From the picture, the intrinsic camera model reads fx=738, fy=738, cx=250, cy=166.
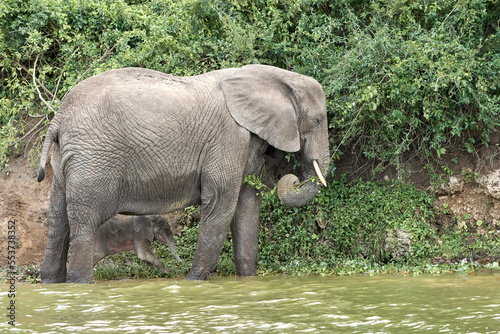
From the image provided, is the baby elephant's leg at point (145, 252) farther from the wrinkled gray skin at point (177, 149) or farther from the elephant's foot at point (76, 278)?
the elephant's foot at point (76, 278)

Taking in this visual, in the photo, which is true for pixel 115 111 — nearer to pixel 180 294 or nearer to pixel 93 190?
pixel 93 190

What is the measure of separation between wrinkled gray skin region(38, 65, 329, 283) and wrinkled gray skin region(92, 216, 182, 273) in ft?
1.84

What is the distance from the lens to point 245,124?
8398mm

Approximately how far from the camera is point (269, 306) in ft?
21.0

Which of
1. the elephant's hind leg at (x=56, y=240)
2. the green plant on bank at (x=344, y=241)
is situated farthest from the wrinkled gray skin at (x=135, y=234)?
the elephant's hind leg at (x=56, y=240)

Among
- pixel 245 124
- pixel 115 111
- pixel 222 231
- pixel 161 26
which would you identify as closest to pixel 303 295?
pixel 222 231

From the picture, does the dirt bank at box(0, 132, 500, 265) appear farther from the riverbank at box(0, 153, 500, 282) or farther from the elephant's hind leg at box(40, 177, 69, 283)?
the elephant's hind leg at box(40, 177, 69, 283)

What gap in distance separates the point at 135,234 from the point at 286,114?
232cm

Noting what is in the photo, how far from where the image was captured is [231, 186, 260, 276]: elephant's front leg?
8844mm

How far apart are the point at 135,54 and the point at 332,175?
3222 millimetres

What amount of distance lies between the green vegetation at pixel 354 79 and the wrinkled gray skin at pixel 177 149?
763 millimetres

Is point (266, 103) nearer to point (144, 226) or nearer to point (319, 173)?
point (319, 173)

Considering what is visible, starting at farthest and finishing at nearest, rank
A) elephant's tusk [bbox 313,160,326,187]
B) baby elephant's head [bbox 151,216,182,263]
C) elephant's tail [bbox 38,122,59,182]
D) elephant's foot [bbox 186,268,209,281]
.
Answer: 1. baby elephant's head [bbox 151,216,182,263]
2. elephant's tusk [bbox 313,160,326,187]
3. elephant's foot [bbox 186,268,209,281]
4. elephant's tail [bbox 38,122,59,182]

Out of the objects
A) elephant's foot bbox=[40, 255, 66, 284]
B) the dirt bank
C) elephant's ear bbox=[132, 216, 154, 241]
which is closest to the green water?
elephant's foot bbox=[40, 255, 66, 284]
